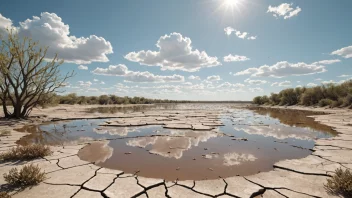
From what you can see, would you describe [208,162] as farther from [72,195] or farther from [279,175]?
[72,195]

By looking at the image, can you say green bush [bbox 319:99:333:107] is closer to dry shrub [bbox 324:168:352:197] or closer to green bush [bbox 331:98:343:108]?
green bush [bbox 331:98:343:108]

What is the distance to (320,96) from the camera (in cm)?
2638

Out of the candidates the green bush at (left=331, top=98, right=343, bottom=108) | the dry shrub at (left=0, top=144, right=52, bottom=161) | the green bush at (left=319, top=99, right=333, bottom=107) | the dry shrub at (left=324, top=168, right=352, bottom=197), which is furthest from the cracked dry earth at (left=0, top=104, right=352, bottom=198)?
the green bush at (left=319, top=99, right=333, bottom=107)

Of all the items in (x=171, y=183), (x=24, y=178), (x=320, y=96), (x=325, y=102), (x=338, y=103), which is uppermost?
(x=320, y=96)

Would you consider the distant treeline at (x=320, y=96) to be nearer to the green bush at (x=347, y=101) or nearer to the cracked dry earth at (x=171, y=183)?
the green bush at (x=347, y=101)

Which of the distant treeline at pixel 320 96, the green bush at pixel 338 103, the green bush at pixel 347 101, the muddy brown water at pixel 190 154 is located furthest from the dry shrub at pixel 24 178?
the green bush at pixel 338 103

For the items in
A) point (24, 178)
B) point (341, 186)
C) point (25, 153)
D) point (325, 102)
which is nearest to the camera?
point (341, 186)

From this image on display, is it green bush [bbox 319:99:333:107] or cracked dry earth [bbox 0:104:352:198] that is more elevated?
green bush [bbox 319:99:333:107]

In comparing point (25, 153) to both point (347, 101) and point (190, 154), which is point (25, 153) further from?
point (347, 101)

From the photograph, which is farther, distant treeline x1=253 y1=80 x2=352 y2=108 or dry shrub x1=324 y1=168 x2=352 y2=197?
distant treeline x1=253 y1=80 x2=352 y2=108

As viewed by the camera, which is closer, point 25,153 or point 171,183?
point 171,183

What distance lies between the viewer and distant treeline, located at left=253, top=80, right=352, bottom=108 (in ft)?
68.6

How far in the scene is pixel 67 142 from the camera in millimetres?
6047

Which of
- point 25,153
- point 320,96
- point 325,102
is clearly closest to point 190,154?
point 25,153
